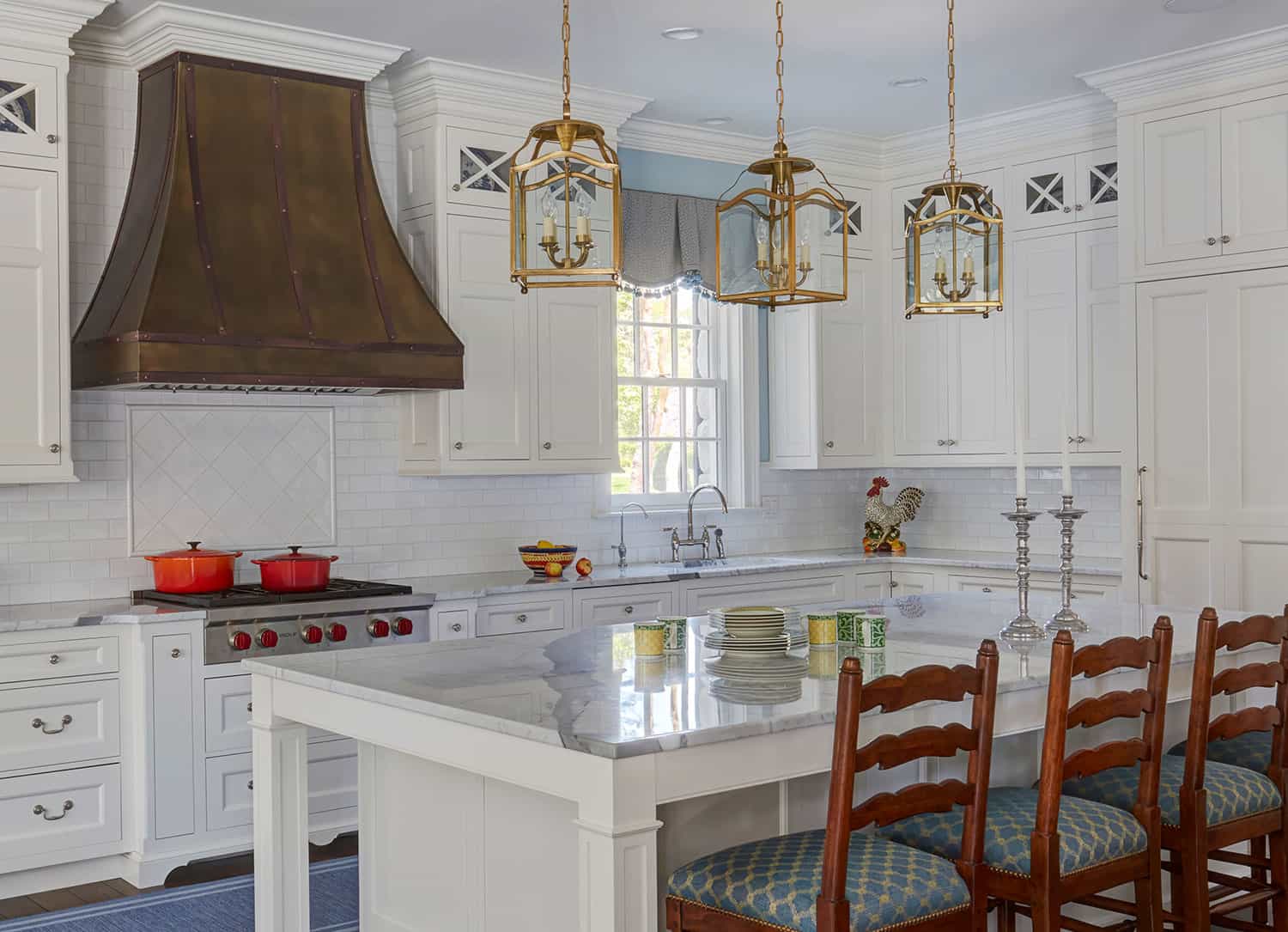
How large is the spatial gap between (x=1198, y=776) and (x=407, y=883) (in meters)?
1.97

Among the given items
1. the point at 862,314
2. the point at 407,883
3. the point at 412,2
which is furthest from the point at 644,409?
the point at 407,883

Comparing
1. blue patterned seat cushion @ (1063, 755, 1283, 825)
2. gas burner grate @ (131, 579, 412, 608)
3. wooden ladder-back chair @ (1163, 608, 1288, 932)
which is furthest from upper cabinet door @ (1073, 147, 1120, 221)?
gas burner grate @ (131, 579, 412, 608)

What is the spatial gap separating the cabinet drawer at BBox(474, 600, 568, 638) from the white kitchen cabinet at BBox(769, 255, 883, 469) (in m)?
2.00

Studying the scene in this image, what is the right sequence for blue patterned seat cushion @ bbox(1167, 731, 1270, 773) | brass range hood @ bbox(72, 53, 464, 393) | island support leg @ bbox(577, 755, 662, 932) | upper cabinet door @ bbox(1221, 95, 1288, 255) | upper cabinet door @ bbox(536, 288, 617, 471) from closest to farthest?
island support leg @ bbox(577, 755, 662, 932), blue patterned seat cushion @ bbox(1167, 731, 1270, 773), brass range hood @ bbox(72, 53, 464, 393), upper cabinet door @ bbox(1221, 95, 1288, 255), upper cabinet door @ bbox(536, 288, 617, 471)

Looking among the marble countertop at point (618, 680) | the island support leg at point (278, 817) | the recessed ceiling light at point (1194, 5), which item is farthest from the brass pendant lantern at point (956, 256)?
the recessed ceiling light at point (1194, 5)

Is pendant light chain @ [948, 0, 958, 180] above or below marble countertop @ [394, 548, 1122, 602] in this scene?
above

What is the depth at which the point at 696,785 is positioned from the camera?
2.55 meters

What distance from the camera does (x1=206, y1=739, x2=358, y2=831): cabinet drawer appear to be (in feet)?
15.9

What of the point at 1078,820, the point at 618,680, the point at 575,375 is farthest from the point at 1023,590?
the point at 575,375

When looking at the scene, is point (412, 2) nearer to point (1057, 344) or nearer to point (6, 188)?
point (6, 188)

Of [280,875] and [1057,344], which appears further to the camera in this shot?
[1057,344]

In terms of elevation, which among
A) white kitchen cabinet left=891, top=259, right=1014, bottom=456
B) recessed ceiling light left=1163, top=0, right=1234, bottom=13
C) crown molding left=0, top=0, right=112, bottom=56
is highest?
recessed ceiling light left=1163, top=0, right=1234, bottom=13

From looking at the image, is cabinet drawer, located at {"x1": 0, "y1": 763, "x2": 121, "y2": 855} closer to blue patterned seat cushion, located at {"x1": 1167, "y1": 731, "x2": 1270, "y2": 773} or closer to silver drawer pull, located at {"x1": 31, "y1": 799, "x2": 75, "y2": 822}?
silver drawer pull, located at {"x1": 31, "y1": 799, "x2": 75, "y2": 822}

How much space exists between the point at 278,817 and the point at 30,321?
2.26 m
